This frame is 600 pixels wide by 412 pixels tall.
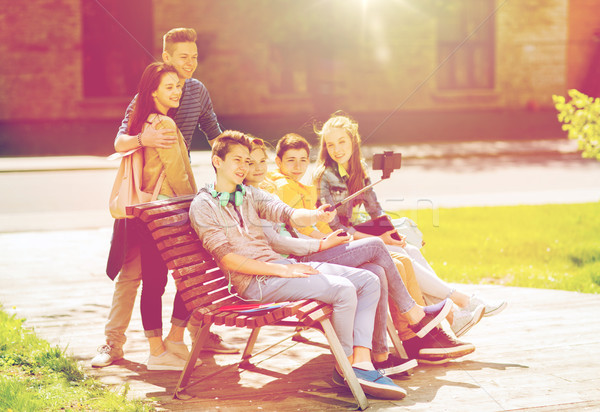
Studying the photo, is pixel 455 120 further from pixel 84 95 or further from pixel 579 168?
pixel 84 95

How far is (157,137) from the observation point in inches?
171

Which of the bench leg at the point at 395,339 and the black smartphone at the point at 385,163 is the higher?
the black smartphone at the point at 385,163

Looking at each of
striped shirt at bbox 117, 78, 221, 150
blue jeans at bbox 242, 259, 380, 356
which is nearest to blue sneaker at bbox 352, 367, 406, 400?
blue jeans at bbox 242, 259, 380, 356

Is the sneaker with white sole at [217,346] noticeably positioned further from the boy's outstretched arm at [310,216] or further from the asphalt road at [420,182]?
the asphalt road at [420,182]

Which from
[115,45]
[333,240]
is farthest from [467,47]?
[333,240]

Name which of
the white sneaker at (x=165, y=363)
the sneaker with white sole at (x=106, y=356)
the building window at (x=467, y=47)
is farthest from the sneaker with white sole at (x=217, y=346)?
the building window at (x=467, y=47)

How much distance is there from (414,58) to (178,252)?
71.0ft

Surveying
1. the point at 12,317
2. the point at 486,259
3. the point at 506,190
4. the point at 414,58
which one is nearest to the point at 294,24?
the point at 414,58

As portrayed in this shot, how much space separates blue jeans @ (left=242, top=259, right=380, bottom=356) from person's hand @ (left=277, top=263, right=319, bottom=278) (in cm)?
2

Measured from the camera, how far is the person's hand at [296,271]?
396 cm

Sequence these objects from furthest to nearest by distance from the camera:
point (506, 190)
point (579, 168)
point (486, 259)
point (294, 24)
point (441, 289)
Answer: point (294, 24) < point (579, 168) < point (506, 190) < point (486, 259) < point (441, 289)

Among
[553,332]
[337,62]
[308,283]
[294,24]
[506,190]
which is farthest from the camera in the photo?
[337,62]

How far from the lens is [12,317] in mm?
5191

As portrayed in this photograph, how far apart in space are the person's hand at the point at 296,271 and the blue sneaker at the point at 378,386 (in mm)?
527
